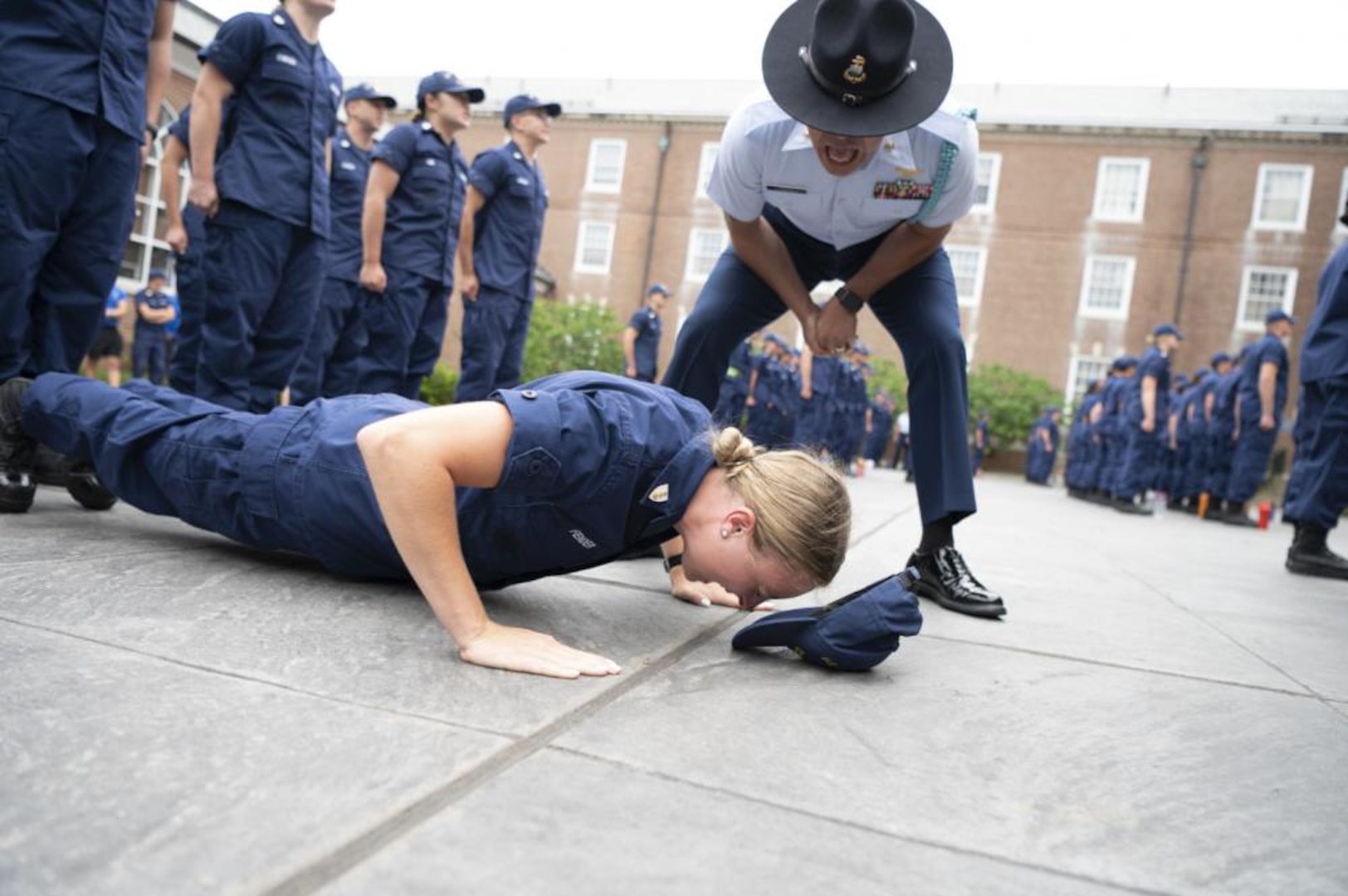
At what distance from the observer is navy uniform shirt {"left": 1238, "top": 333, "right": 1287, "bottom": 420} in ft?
31.0

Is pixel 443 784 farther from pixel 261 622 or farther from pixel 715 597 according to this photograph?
pixel 715 597

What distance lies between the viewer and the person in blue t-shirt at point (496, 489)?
1.69 meters

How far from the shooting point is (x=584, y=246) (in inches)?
1144

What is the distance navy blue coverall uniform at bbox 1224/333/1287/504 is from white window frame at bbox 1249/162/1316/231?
17431 mm

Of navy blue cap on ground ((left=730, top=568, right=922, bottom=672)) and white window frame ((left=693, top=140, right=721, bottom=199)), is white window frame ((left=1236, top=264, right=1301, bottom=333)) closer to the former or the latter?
white window frame ((left=693, top=140, right=721, bottom=199))

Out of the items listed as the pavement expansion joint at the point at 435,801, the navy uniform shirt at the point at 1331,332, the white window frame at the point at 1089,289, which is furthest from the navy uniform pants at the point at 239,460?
the white window frame at the point at 1089,289

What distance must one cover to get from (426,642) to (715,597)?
951 millimetres

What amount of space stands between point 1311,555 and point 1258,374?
625 cm

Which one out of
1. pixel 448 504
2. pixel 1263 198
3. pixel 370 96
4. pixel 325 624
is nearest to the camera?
pixel 448 504

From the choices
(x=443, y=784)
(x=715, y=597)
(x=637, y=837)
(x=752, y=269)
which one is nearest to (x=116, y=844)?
(x=443, y=784)

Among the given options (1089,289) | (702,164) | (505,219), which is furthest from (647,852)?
(702,164)

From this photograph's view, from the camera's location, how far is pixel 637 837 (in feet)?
3.42

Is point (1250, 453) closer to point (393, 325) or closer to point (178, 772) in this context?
point (393, 325)

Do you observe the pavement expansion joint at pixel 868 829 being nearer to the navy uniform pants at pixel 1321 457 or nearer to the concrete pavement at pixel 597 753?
the concrete pavement at pixel 597 753
